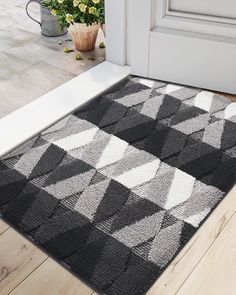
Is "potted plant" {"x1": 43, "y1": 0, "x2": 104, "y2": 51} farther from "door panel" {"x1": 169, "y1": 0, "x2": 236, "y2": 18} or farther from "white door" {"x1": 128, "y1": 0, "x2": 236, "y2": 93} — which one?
"door panel" {"x1": 169, "y1": 0, "x2": 236, "y2": 18}

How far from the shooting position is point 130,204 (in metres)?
1.42

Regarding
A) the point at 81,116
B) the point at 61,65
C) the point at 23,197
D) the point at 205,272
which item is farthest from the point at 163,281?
the point at 61,65

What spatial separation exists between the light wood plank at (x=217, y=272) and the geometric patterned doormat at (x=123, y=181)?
0.09m

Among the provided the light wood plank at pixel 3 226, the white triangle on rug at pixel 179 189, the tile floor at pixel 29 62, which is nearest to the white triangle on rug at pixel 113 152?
the white triangle on rug at pixel 179 189

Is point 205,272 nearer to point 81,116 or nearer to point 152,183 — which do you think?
point 152,183

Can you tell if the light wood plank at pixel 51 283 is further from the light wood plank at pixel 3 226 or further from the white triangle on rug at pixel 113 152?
the white triangle on rug at pixel 113 152

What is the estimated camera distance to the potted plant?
2131mm

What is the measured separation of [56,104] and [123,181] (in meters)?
0.58

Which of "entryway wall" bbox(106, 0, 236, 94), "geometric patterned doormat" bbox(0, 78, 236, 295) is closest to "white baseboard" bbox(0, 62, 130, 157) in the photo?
"geometric patterned doormat" bbox(0, 78, 236, 295)

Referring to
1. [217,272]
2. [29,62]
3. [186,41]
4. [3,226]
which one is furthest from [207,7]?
[3,226]

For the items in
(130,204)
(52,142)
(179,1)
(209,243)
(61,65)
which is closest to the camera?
(209,243)

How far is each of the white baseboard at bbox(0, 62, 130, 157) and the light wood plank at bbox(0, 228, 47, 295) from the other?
1.39 feet

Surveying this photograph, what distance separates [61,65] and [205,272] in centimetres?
137

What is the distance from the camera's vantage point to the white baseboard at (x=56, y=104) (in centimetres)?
172
